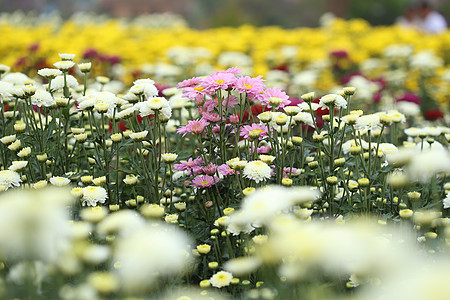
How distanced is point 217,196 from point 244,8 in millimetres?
18627

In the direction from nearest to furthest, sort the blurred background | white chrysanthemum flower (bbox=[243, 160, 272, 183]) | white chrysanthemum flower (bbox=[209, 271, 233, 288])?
white chrysanthemum flower (bbox=[209, 271, 233, 288]) < white chrysanthemum flower (bbox=[243, 160, 272, 183]) < the blurred background

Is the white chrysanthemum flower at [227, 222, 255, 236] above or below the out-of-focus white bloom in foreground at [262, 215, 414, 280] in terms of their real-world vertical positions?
below

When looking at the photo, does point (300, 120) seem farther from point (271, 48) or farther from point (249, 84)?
point (271, 48)

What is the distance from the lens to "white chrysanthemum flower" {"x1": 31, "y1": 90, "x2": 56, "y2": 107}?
2355 millimetres

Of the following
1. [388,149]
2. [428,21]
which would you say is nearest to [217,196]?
[388,149]

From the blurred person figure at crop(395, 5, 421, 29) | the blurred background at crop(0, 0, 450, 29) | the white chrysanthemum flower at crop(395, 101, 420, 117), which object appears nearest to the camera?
the white chrysanthemum flower at crop(395, 101, 420, 117)

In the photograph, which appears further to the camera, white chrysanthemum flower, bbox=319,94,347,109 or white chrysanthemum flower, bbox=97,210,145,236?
white chrysanthemum flower, bbox=319,94,347,109

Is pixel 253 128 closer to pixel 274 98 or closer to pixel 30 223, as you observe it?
pixel 274 98

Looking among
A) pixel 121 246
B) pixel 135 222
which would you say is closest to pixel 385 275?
pixel 121 246

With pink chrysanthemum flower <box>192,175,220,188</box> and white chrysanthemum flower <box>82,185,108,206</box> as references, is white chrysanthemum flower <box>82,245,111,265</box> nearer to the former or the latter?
white chrysanthemum flower <box>82,185,108,206</box>

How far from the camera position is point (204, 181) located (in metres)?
2.23

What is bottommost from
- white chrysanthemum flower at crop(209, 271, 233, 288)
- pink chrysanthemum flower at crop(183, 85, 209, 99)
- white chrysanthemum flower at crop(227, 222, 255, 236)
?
white chrysanthemum flower at crop(209, 271, 233, 288)

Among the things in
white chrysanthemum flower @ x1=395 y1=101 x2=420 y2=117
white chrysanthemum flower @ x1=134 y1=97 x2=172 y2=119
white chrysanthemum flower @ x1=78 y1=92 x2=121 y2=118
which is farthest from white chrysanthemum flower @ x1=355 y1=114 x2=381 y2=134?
white chrysanthemum flower @ x1=395 y1=101 x2=420 y2=117

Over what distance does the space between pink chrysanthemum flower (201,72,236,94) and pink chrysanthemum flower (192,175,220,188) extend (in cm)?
39
